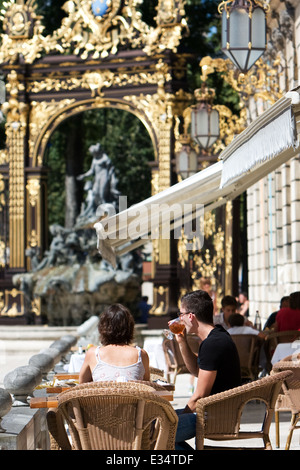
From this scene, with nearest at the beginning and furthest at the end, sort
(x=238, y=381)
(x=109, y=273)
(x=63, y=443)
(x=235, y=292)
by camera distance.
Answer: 1. (x=63, y=443)
2. (x=238, y=381)
3. (x=235, y=292)
4. (x=109, y=273)

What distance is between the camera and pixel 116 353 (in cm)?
651

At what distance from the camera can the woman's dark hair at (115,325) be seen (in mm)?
6484

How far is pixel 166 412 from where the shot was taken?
18.5ft

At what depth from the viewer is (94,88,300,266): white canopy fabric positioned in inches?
247

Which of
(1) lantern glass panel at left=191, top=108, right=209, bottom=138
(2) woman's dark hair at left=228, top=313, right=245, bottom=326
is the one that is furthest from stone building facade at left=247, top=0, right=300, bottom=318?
(2) woman's dark hair at left=228, top=313, right=245, bottom=326

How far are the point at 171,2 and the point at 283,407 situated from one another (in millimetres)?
15953

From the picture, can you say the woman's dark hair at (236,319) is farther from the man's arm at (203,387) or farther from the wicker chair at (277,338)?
the man's arm at (203,387)

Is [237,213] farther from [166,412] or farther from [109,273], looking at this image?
[166,412]

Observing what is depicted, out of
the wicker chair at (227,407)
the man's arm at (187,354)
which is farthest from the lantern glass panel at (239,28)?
the wicker chair at (227,407)

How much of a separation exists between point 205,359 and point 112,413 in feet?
3.37

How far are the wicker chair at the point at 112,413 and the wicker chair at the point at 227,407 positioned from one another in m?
0.59

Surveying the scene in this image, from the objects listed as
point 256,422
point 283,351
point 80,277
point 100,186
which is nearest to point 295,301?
point 283,351

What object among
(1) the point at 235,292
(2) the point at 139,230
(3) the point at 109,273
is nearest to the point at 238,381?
(2) the point at 139,230

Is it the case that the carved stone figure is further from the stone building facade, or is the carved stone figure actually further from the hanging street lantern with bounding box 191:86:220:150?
the hanging street lantern with bounding box 191:86:220:150
